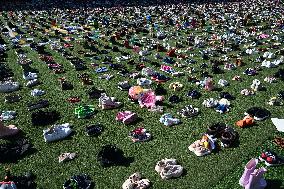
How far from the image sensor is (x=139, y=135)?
17.1 metres

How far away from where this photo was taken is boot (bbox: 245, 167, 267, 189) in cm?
1294

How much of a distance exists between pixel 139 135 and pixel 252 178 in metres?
5.98

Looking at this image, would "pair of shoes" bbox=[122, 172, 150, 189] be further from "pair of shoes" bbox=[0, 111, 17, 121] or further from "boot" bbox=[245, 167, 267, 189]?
"pair of shoes" bbox=[0, 111, 17, 121]

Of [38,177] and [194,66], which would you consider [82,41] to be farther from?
[38,177]

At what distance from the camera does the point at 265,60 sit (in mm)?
26672

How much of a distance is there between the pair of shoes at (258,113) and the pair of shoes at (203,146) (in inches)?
138

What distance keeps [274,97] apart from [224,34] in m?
16.9

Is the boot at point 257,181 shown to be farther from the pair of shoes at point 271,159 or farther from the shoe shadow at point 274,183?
the pair of shoes at point 271,159

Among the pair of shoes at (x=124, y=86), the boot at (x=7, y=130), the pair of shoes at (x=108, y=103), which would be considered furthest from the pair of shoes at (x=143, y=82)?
the boot at (x=7, y=130)

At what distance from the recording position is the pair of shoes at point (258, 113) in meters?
18.2

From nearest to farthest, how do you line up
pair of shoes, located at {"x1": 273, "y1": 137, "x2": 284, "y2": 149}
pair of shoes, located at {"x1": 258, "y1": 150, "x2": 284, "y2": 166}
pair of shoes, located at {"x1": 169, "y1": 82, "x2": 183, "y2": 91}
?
pair of shoes, located at {"x1": 258, "y1": 150, "x2": 284, "y2": 166}
pair of shoes, located at {"x1": 273, "y1": 137, "x2": 284, "y2": 149}
pair of shoes, located at {"x1": 169, "y1": 82, "x2": 183, "y2": 91}

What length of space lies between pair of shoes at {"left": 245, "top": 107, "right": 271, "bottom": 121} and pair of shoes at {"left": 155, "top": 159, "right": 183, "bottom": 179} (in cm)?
580

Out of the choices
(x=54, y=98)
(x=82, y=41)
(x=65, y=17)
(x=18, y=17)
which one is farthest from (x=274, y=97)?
(x=18, y=17)

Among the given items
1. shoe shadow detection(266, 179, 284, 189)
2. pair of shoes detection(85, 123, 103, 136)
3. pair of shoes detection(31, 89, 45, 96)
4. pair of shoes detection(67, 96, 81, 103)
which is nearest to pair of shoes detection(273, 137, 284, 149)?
shoe shadow detection(266, 179, 284, 189)
